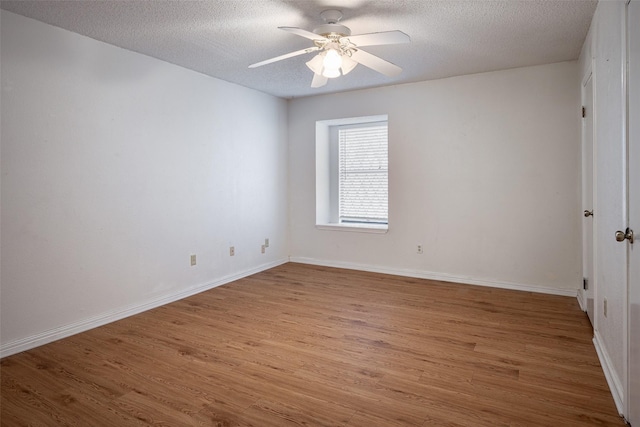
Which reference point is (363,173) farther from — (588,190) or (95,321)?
(95,321)

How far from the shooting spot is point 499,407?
2086 mm

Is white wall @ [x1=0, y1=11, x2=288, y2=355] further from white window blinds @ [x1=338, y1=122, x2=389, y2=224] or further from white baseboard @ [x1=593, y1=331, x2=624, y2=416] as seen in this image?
white baseboard @ [x1=593, y1=331, x2=624, y2=416]

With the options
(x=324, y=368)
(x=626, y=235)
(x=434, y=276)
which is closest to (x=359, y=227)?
(x=434, y=276)

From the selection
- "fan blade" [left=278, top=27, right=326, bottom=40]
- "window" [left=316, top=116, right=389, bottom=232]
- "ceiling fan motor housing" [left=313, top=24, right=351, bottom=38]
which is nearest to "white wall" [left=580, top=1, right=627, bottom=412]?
"ceiling fan motor housing" [left=313, top=24, right=351, bottom=38]

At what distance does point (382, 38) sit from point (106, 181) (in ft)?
8.22

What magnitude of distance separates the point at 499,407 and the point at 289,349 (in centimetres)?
138

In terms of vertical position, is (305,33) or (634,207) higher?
(305,33)

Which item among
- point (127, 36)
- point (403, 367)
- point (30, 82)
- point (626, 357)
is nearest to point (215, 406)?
point (403, 367)

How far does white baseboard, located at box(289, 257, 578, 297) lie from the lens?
165 inches

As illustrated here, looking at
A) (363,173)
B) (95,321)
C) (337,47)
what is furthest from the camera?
(363,173)

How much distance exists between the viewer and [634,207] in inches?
72.4

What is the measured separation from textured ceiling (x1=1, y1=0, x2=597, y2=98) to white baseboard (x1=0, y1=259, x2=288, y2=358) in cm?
229

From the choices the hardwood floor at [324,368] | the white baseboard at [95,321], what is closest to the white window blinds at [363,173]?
the hardwood floor at [324,368]

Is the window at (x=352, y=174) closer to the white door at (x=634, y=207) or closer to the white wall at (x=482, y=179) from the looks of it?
the white wall at (x=482, y=179)
